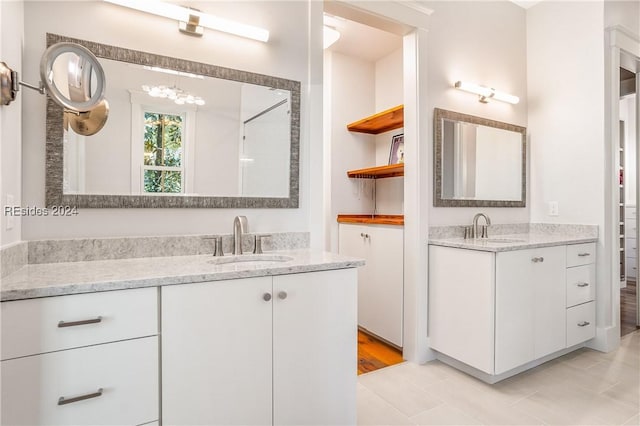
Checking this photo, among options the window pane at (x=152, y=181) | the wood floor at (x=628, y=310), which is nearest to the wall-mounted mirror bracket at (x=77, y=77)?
the window pane at (x=152, y=181)

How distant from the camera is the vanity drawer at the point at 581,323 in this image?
2.43 m

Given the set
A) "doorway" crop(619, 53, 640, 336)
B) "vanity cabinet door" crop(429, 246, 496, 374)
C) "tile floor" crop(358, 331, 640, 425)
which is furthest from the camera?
"doorway" crop(619, 53, 640, 336)

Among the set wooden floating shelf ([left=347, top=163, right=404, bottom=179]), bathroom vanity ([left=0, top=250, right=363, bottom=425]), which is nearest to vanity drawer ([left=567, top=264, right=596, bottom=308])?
wooden floating shelf ([left=347, top=163, right=404, bottom=179])

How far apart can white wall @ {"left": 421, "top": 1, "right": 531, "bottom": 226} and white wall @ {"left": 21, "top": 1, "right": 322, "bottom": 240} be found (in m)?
1.03

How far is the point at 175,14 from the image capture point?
160 centimetres

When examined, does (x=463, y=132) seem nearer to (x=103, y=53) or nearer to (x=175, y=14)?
(x=175, y=14)

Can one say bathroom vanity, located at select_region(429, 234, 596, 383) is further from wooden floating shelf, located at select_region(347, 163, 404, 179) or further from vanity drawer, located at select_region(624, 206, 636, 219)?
vanity drawer, located at select_region(624, 206, 636, 219)

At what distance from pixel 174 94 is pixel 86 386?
4.17 ft

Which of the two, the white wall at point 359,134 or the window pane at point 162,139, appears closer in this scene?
the window pane at point 162,139

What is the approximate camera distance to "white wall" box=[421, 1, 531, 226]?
8.27ft

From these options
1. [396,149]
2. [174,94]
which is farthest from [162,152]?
[396,149]

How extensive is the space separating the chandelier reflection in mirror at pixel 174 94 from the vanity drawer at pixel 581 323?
280 centimetres

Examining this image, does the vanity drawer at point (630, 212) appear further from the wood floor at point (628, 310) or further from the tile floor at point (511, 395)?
the tile floor at point (511, 395)

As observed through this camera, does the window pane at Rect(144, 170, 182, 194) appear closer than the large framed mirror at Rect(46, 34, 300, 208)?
No
